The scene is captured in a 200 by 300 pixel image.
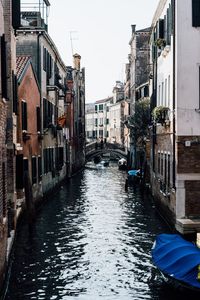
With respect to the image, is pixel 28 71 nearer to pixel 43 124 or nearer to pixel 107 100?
pixel 43 124

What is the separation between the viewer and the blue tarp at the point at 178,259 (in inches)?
404

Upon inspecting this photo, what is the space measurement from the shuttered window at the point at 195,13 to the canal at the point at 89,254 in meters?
6.49

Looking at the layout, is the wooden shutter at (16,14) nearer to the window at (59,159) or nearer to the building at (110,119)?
the window at (59,159)

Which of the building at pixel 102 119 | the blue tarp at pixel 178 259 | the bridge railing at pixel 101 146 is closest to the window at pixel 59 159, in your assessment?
the blue tarp at pixel 178 259

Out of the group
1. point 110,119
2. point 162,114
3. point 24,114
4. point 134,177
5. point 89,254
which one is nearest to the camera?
point 89,254

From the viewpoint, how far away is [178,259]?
10750 mm

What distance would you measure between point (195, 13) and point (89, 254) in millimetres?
7321

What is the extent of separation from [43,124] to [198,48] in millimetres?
12600

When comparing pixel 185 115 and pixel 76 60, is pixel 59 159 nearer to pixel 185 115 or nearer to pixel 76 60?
pixel 185 115

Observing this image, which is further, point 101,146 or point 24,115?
point 101,146

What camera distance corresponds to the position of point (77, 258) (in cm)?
1454

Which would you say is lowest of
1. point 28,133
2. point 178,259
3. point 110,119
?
point 178,259

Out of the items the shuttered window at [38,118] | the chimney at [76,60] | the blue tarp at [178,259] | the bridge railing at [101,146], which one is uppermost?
the chimney at [76,60]

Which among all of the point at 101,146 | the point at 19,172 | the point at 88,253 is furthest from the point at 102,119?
the point at 88,253
